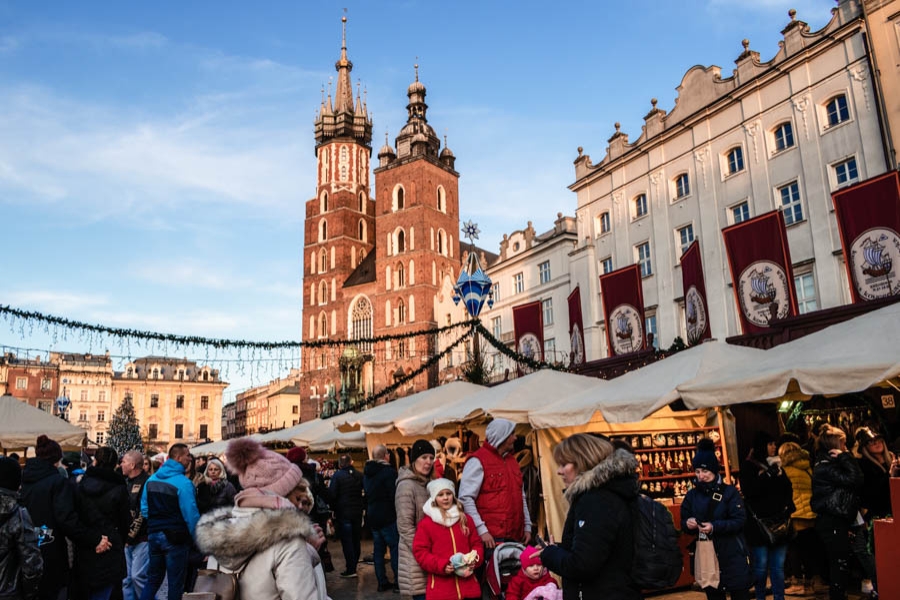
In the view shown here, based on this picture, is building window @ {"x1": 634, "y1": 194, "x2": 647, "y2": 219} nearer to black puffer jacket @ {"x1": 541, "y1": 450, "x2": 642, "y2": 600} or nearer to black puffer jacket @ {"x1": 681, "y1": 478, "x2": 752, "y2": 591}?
black puffer jacket @ {"x1": 681, "y1": 478, "x2": 752, "y2": 591}

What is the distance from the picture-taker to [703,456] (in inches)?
226

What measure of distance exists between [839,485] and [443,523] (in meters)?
4.19

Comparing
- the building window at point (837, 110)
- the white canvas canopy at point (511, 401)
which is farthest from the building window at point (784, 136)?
the white canvas canopy at point (511, 401)

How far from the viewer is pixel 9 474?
14.6ft

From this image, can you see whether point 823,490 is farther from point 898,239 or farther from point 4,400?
point 4,400

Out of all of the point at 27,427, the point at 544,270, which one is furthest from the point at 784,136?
the point at 27,427

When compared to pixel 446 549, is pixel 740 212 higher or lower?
higher

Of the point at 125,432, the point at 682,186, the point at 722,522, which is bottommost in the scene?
the point at 722,522

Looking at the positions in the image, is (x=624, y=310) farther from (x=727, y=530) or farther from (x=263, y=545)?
(x=263, y=545)

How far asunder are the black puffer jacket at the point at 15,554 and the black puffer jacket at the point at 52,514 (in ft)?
4.21

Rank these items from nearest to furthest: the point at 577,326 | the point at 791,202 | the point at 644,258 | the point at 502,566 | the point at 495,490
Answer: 1. the point at 502,566
2. the point at 495,490
3. the point at 791,202
4. the point at 577,326
5. the point at 644,258

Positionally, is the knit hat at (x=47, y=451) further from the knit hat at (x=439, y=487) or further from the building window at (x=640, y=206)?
the building window at (x=640, y=206)

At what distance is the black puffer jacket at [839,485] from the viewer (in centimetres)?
630

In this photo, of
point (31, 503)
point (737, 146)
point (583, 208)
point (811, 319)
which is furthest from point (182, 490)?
point (583, 208)
